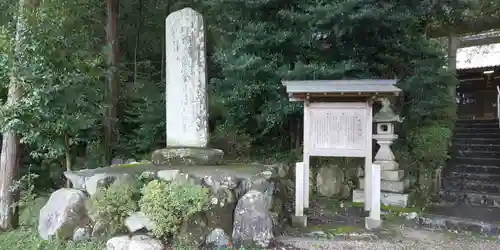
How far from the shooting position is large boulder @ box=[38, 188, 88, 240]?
17.5 feet

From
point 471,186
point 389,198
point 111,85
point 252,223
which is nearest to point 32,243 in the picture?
point 252,223

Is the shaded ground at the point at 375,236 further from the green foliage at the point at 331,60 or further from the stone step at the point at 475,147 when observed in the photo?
the stone step at the point at 475,147

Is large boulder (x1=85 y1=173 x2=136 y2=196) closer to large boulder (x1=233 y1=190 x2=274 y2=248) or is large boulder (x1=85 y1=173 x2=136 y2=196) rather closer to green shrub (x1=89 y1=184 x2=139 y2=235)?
green shrub (x1=89 y1=184 x2=139 y2=235)

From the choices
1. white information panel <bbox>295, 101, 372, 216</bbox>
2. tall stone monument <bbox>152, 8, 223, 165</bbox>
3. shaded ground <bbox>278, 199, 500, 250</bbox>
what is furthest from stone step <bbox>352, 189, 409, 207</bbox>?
tall stone monument <bbox>152, 8, 223, 165</bbox>

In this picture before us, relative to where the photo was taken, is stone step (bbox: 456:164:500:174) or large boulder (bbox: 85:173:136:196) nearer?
large boulder (bbox: 85:173:136:196)

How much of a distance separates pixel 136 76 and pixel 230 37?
4849mm

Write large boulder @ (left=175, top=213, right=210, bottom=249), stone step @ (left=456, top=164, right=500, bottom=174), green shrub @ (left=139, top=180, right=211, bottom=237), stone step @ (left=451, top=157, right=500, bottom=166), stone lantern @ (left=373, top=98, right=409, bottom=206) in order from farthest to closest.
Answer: stone step @ (left=451, top=157, right=500, bottom=166), stone step @ (left=456, top=164, right=500, bottom=174), stone lantern @ (left=373, top=98, right=409, bottom=206), large boulder @ (left=175, top=213, right=210, bottom=249), green shrub @ (left=139, top=180, right=211, bottom=237)

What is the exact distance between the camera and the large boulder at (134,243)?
4789 millimetres

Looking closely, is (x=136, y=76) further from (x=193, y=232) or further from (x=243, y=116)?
(x=193, y=232)

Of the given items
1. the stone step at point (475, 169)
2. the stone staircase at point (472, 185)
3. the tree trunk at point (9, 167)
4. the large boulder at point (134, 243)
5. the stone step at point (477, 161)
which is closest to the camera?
the large boulder at point (134, 243)

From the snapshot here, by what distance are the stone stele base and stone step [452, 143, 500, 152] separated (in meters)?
6.99

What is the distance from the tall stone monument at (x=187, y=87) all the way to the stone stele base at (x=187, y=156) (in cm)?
4

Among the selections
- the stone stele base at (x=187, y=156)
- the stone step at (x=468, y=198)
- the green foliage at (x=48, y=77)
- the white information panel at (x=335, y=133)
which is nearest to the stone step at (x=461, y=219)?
the stone step at (x=468, y=198)

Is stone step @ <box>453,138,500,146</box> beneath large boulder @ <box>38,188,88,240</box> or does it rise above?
above
